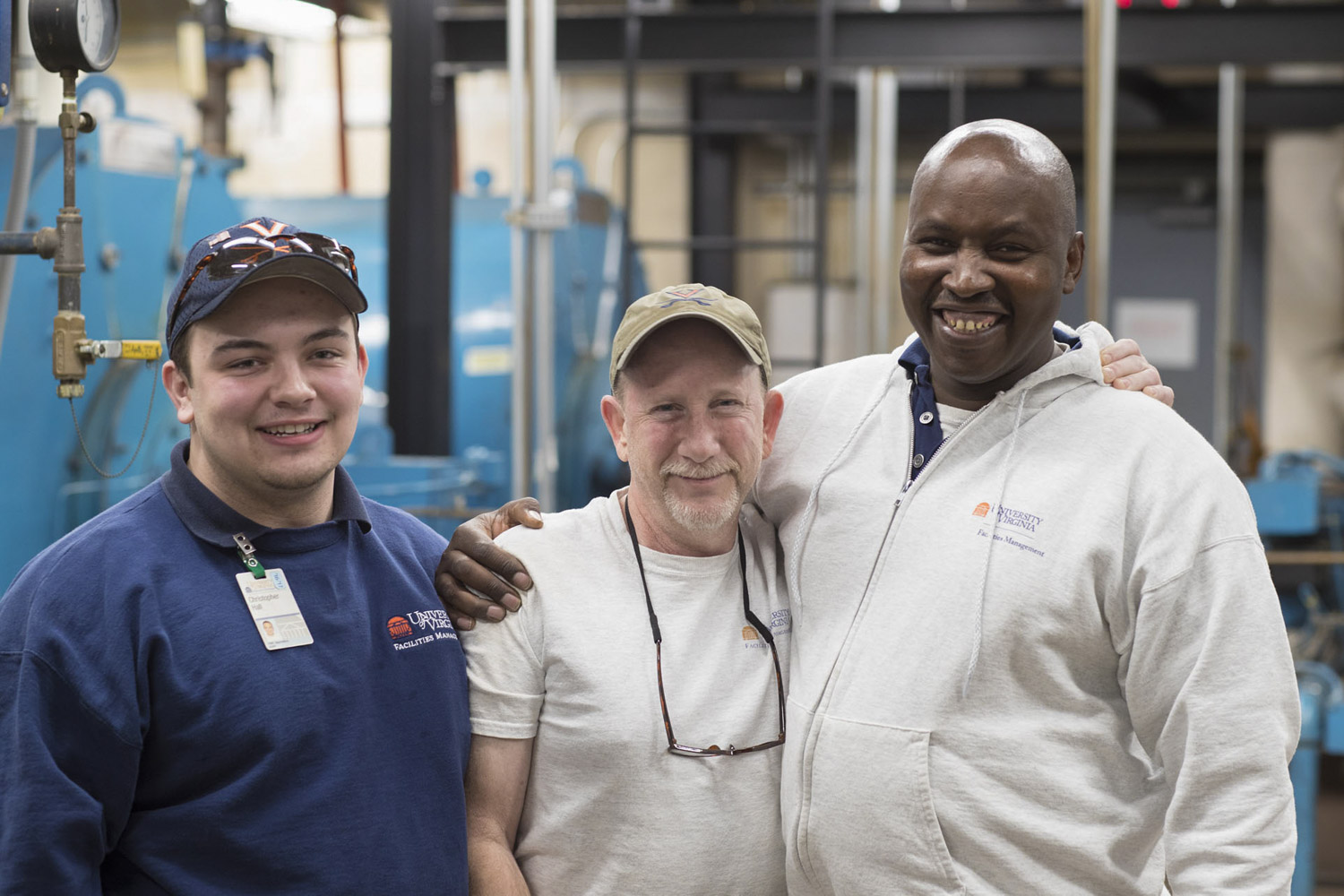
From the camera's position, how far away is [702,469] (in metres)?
1.83

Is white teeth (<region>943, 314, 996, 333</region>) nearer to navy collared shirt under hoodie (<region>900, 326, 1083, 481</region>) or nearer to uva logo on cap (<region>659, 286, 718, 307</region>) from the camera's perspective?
navy collared shirt under hoodie (<region>900, 326, 1083, 481</region>)

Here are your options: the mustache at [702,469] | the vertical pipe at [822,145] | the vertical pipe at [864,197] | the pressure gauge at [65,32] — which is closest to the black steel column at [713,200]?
the vertical pipe at [864,197]

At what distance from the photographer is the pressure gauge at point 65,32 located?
2111mm

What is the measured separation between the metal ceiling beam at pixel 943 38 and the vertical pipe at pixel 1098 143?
2514mm

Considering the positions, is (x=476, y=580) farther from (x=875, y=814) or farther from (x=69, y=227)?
(x=69, y=227)

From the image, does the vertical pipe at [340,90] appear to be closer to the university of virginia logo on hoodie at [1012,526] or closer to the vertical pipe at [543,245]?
the vertical pipe at [543,245]

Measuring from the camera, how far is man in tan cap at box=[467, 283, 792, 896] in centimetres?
179

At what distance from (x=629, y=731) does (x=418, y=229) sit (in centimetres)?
431

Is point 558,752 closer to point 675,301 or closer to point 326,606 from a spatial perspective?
point 326,606

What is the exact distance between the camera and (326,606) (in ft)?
5.36

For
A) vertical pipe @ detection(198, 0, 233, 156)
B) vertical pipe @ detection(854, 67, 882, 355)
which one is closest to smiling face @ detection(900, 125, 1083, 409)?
vertical pipe @ detection(198, 0, 233, 156)

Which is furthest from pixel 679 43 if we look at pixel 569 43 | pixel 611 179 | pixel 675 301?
pixel 675 301

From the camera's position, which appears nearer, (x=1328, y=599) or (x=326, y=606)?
(x=326, y=606)

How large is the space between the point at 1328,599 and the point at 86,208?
5.29m
